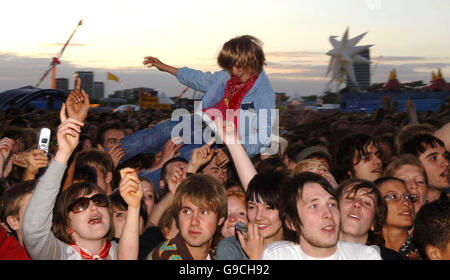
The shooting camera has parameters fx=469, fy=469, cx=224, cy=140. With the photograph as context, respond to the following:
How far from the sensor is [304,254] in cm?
255

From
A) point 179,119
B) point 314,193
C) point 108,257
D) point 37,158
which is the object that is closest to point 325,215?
point 314,193

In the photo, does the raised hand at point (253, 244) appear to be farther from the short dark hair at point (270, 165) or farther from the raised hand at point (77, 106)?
the short dark hair at point (270, 165)

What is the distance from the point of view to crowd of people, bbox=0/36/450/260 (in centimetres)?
259

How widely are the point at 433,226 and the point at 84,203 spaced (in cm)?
210

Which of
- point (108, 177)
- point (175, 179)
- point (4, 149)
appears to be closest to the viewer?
point (175, 179)

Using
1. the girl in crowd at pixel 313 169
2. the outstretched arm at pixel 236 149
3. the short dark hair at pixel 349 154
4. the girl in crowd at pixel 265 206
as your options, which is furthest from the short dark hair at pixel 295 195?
the short dark hair at pixel 349 154

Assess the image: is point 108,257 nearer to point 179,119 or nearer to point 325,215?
point 325,215

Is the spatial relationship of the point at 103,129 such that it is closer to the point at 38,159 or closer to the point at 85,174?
the point at 85,174

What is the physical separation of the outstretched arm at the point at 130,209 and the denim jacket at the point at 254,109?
68.3 inches

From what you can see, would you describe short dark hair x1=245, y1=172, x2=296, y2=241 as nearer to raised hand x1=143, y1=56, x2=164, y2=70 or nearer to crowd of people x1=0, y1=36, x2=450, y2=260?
crowd of people x1=0, y1=36, x2=450, y2=260

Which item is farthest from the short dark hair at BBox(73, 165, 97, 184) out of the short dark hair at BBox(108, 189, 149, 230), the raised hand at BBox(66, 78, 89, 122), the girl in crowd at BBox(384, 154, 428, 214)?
the girl in crowd at BBox(384, 154, 428, 214)

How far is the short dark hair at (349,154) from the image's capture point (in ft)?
14.5

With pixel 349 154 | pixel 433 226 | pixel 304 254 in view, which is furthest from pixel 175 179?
pixel 433 226
